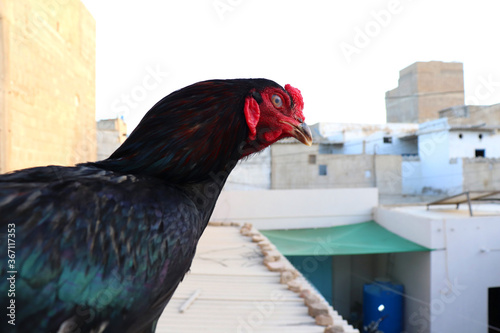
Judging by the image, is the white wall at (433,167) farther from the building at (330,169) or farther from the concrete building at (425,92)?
the concrete building at (425,92)

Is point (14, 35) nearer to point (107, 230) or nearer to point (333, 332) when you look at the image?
point (107, 230)

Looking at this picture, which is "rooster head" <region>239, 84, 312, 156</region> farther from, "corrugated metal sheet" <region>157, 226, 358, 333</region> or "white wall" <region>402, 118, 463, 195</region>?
"white wall" <region>402, 118, 463, 195</region>

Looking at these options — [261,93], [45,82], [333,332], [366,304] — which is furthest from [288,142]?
[261,93]

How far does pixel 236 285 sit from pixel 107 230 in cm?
372

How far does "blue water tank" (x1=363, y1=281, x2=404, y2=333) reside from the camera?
1004cm

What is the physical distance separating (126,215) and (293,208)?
11074 millimetres

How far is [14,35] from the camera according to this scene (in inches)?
164

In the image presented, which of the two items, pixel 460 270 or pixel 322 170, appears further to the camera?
pixel 322 170

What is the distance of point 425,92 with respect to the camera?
34688 millimetres

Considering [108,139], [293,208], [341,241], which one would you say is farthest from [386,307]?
[108,139]

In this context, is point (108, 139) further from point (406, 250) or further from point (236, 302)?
point (236, 302)

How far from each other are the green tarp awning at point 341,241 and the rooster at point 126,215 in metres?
7.58

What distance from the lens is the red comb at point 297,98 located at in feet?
5.43

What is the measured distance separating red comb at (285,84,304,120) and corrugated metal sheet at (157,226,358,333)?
7.15ft
